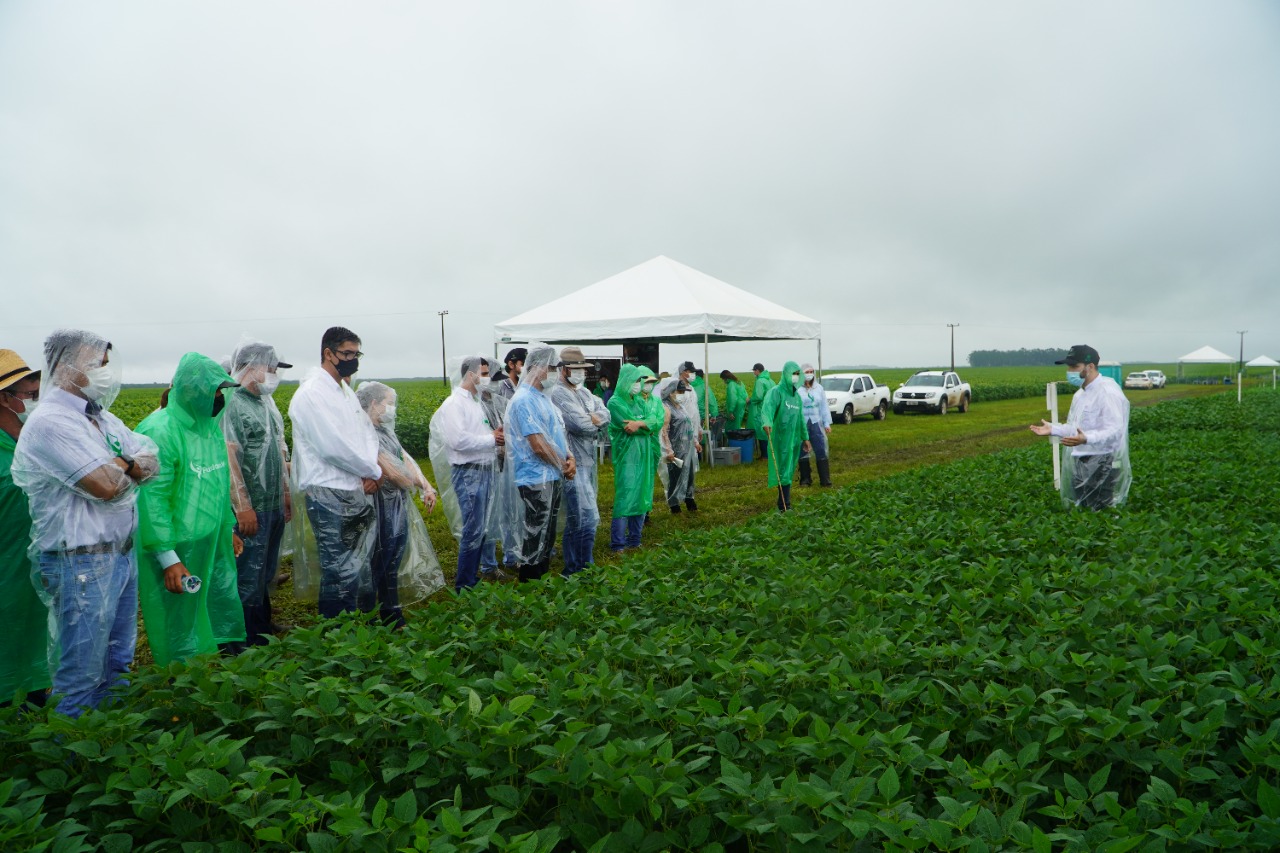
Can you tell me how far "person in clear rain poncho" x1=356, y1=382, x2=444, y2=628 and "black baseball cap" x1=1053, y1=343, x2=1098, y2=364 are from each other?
202 inches

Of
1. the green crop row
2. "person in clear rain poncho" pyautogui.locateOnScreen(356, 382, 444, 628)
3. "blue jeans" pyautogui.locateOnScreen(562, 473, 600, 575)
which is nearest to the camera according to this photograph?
the green crop row

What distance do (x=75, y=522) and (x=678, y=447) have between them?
7.80 m

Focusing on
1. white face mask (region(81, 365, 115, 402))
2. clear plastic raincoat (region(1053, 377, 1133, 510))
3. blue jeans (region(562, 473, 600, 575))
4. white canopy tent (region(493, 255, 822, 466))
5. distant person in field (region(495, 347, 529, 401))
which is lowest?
blue jeans (region(562, 473, 600, 575))

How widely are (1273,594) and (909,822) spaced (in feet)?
9.09

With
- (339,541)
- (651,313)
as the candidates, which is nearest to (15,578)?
(339,541)

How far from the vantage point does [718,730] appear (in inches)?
89.7

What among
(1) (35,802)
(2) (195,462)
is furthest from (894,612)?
(2) (195,462)

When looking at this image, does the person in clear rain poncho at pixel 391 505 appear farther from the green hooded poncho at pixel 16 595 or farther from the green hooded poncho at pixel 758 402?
the green hooded poncho at pixel 758 402

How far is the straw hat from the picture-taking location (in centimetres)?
367

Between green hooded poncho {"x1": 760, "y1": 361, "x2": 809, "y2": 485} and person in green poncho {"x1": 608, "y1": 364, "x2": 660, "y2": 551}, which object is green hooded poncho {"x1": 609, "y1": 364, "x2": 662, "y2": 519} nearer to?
person in green poncho {"x1": 608, "y1": 364, "x2": 660, "y2": 551}

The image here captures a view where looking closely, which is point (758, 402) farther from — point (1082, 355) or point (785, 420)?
point (1082, 355)

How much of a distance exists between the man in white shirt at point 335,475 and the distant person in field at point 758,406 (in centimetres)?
1001

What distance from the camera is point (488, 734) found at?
7.16 feet

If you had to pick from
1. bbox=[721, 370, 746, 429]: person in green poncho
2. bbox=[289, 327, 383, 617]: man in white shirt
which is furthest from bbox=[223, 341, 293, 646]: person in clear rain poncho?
bbox=[721, 370, 746, 429]: person in green poncho
